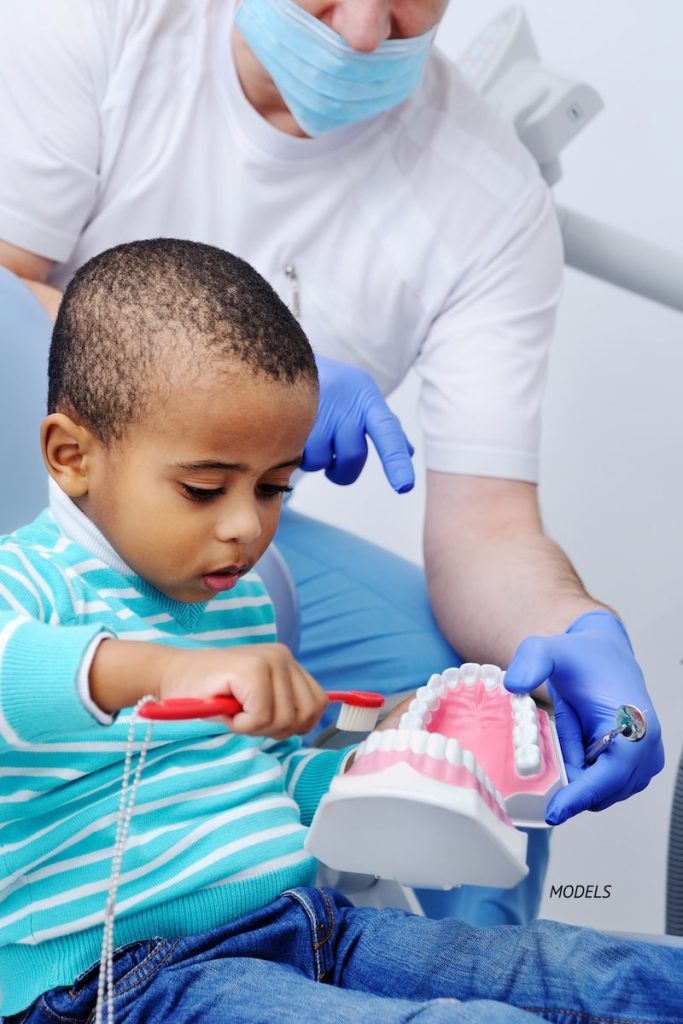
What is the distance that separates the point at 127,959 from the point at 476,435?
84 centimetres

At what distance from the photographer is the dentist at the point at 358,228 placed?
1430mm

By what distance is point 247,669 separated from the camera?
2.55 ft

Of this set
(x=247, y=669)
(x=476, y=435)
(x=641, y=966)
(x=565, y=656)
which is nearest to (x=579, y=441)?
(x=476, y=435)

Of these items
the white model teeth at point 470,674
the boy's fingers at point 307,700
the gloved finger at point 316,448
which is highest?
the boy's fingers at point 307,700

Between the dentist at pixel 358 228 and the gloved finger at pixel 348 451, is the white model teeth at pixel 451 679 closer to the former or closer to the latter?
the dentist at pixel 358 228

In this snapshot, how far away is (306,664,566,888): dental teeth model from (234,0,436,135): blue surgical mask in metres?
0.77

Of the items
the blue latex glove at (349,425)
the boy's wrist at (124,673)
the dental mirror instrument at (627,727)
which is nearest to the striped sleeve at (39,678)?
the boy's wrist at (124,673)

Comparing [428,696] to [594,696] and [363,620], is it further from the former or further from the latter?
[363,620]

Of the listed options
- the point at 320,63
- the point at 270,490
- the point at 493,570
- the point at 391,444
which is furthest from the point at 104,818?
the point at 320,63

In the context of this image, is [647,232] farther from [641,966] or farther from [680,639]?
[641,966]

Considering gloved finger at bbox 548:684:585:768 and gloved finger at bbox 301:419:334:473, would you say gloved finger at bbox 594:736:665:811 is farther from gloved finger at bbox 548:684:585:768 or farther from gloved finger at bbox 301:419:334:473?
gloved finger at bbox 301:419:334:473

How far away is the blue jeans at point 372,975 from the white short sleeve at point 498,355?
0.68m

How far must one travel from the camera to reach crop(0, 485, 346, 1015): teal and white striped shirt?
933 millimetres

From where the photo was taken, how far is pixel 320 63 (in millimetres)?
1428
